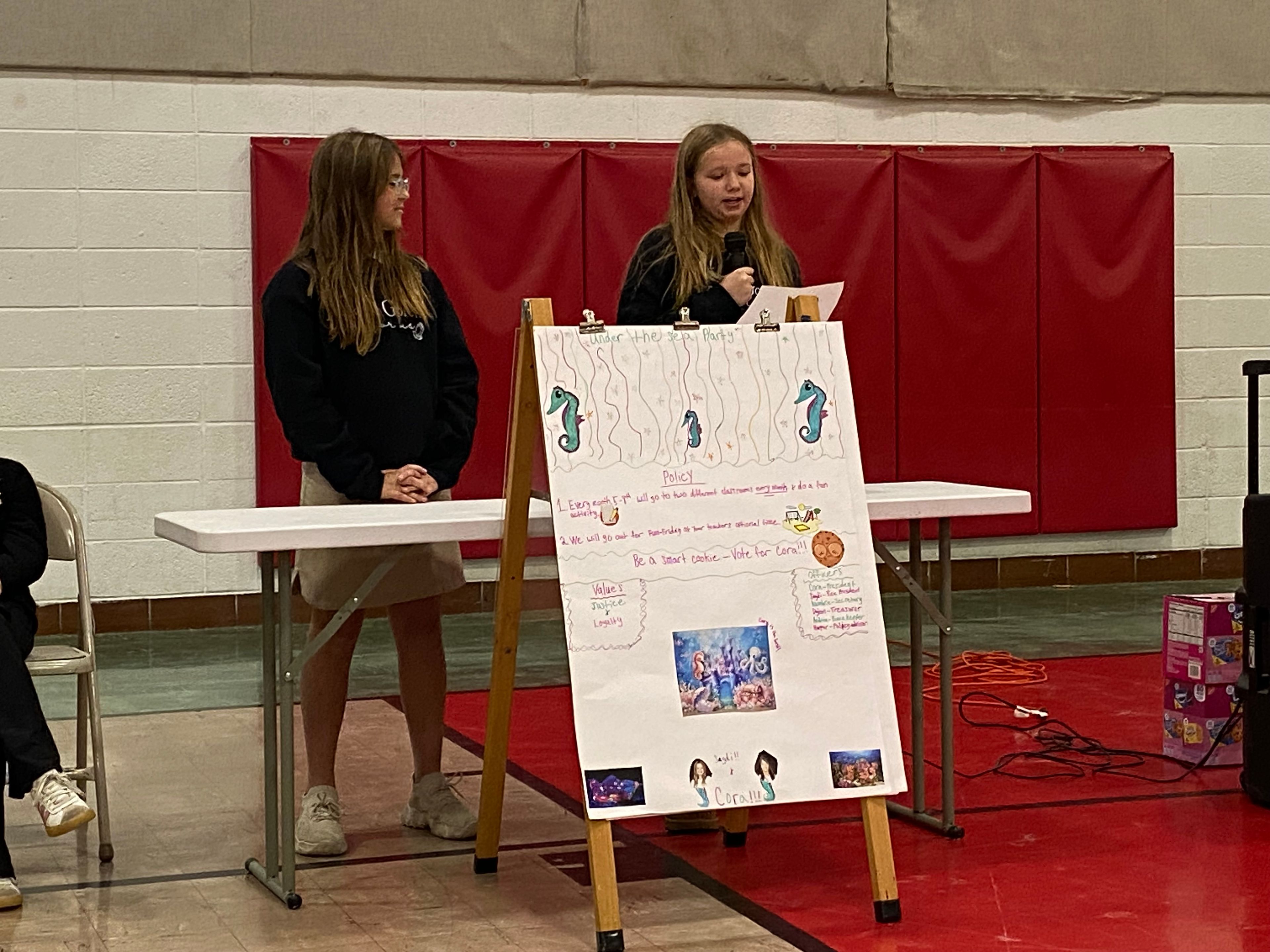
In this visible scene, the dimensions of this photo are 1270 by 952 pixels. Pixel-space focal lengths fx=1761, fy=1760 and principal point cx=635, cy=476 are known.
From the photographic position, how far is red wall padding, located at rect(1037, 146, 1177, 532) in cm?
712

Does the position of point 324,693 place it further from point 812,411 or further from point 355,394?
point 812,411

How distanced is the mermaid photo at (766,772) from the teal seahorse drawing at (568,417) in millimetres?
591

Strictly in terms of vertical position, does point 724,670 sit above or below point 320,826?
above

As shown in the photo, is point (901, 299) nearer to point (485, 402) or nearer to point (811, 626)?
point (485, 402)

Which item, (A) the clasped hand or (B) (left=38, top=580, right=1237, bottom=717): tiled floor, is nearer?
(A) the clasped hand

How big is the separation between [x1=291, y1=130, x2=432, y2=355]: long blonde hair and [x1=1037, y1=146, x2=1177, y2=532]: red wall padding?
14.1ft

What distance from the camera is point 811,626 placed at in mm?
2963

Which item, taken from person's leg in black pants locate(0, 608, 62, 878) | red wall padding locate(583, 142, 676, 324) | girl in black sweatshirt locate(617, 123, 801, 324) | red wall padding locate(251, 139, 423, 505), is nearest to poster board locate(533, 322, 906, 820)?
girl in black sweatshirt locate(617, 123, 801, 324)

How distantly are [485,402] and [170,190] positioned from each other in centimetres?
135

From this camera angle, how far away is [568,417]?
2906 mm

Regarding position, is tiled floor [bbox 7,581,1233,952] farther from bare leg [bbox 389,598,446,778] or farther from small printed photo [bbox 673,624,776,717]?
small printed photo [bbox 673,624,776,717]

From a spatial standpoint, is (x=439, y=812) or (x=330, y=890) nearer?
(x=330, y=890)

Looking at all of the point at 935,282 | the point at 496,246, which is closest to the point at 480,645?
the point at 496,246

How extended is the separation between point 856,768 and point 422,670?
949 millimetres
